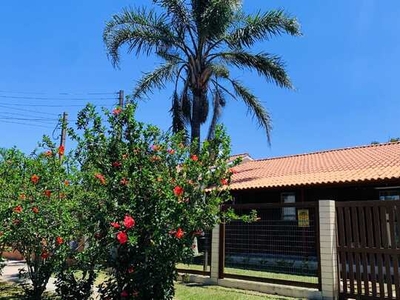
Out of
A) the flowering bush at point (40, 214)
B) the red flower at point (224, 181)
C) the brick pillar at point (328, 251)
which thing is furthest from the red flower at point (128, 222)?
the brick pillar at point (328, 251)

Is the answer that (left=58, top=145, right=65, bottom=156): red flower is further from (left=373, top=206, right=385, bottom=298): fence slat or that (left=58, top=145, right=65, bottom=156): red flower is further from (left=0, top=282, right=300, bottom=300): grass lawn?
(left=373, top=206, right=385, bottom=298): fence slat

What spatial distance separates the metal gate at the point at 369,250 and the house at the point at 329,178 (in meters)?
4.70

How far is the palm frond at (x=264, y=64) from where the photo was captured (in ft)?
50.2

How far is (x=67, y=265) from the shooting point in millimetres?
6883

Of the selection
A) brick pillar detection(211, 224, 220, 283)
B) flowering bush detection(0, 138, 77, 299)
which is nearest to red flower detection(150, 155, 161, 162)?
flowering bush detection(0, 138, 77, 299)

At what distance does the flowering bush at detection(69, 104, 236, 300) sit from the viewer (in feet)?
18.0

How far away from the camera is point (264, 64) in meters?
15.4

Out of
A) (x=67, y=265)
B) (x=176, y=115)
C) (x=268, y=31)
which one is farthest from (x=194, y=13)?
(x=67, y=265)

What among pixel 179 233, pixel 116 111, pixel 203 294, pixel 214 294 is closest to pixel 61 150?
pixel 116 111

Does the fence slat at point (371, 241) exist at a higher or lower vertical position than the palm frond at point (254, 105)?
lower

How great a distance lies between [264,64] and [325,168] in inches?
190

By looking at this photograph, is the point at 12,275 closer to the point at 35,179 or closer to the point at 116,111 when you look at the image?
the point at 35,179

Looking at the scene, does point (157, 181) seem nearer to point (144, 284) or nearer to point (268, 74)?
point (144, 284)

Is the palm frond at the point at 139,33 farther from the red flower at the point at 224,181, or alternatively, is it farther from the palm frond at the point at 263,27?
the red flower at the point at 224,181
